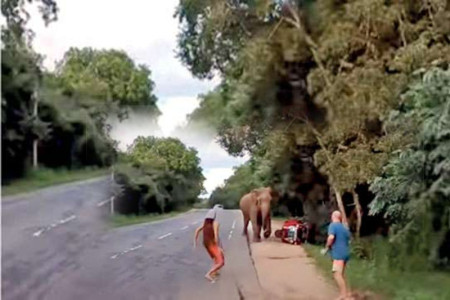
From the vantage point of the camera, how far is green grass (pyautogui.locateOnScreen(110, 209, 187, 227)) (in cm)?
255

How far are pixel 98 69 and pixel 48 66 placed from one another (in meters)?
0.19

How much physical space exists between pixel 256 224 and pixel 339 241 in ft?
1.48

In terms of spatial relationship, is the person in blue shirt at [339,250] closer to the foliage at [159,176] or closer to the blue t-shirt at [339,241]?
the blue t-shirt at [339,241]

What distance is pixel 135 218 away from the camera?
2.64m

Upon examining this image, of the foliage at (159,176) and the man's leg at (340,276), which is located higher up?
the foliage at (159,176)

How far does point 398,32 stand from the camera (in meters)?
3.77

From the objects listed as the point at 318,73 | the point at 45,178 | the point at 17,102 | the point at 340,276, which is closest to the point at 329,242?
the point at 340,276

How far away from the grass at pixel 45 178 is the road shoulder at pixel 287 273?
84cm

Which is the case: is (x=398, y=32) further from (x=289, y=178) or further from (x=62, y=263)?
(x=62, y=263)

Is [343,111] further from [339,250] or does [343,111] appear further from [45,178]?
[45,178]

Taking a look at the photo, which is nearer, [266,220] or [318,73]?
[266,220]

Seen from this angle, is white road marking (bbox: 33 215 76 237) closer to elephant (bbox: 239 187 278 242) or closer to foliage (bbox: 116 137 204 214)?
foliage (bbox: 116 137 204 214)

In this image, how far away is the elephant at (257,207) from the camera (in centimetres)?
288

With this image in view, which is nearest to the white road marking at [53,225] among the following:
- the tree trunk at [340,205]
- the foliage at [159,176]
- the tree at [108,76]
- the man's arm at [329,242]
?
the foliage at [159,176]
